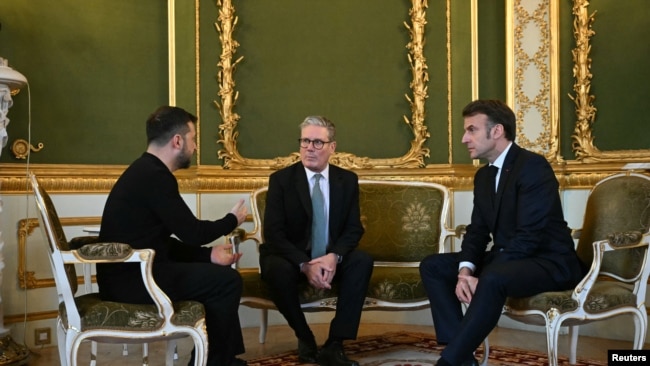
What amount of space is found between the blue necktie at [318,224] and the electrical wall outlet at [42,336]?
5.70 feet

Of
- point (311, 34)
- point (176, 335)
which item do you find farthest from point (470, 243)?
point (311, 34)

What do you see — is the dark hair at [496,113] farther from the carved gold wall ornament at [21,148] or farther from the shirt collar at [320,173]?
the carved gold wall ornament at [21,148]

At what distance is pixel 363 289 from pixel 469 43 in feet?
7.14

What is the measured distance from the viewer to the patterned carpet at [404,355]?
366 cm

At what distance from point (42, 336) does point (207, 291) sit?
1833 millimetres

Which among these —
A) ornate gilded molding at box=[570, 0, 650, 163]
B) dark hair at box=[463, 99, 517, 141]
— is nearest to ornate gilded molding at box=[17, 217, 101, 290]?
dark hair at box=[463, 99, 517, 141]

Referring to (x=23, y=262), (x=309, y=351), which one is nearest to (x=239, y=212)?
(x=309, y=351)

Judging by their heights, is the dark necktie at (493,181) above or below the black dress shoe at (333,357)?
above

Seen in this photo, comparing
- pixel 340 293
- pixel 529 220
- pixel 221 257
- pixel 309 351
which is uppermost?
pixel 529 220

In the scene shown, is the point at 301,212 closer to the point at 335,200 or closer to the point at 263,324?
the point at 335,200

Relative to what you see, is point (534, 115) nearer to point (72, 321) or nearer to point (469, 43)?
point (469, 43)

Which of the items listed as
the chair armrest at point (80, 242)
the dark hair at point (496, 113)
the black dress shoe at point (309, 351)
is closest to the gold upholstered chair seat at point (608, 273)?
the dark hair at point (496, 113)

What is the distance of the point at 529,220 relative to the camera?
308 cm

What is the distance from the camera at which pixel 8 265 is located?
A: 4.11m
